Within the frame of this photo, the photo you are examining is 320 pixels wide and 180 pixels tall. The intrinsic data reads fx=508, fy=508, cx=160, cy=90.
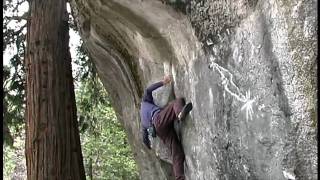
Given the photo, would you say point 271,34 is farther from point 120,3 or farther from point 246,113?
point 120,3

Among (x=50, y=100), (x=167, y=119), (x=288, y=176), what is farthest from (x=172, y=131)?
(x=50, y=100)

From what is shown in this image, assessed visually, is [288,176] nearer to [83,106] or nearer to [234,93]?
[234,93]

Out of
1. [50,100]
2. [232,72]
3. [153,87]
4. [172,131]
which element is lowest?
[172,131]

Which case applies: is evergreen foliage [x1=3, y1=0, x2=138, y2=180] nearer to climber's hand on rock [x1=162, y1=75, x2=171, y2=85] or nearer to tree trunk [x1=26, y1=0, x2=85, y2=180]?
tree trunk [x1=26, y1=0, x2=85, y2=180]

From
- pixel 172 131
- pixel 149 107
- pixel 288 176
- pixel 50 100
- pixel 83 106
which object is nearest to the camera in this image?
pixel 288 176

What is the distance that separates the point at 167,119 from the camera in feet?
18.9

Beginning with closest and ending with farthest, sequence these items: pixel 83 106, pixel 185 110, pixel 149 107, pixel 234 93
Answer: pixel 234 93 < pixel 185 110 < pixel 149 107 < pixel 83 106

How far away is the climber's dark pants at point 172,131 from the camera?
18.8 feet

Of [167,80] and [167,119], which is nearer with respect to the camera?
[167,119]

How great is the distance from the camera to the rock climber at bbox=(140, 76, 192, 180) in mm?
5664

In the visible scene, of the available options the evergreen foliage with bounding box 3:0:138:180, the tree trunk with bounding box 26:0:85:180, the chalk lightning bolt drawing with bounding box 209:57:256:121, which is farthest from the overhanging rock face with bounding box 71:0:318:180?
the evergreen foliage with bounding box 3:0:138:180

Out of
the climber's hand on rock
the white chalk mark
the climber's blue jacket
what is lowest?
the white chalk mark

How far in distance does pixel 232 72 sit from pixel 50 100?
196 inches

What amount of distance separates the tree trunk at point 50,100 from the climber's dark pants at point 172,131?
127 inches
